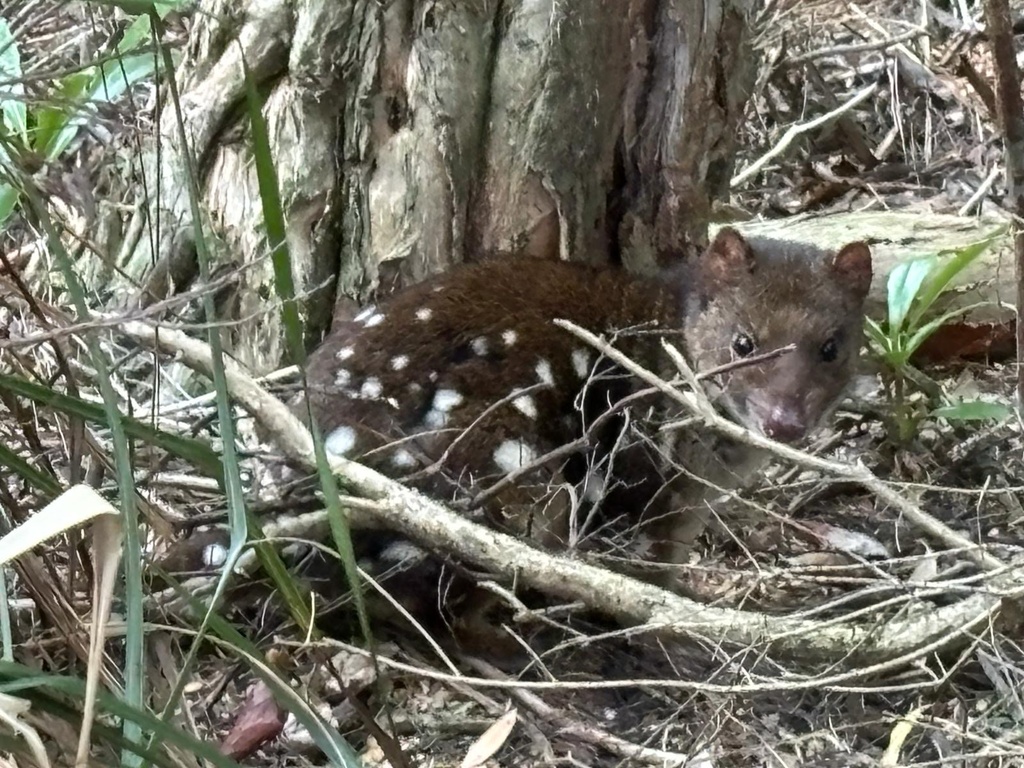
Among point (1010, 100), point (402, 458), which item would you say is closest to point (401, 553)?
point (402, 458)

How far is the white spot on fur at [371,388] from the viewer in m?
2.56

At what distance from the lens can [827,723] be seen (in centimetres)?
203

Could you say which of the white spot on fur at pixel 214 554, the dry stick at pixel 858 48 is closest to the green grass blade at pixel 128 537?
the white spot on fur at pixel 214 554

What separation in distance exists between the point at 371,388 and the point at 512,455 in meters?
0.37

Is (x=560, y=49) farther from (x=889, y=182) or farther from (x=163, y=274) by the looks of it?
(x=889, y=182)

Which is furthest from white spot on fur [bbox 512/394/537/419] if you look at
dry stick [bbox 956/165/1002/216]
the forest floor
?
dry stick [bbox 956/165/1002/216]

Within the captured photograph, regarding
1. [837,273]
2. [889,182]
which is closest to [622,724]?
[837,273]

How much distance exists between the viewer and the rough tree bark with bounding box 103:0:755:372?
9.81 ft

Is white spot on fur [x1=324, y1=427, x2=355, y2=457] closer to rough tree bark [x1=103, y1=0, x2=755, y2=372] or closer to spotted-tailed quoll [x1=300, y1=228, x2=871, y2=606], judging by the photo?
spotted-tailed quoll [x1=300, y1=228, x2=871, y2=606]

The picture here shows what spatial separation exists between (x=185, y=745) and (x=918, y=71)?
512cm

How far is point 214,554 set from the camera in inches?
82.8

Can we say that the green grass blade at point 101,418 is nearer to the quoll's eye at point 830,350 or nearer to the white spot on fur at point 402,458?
the white spot on fur at point 402,458

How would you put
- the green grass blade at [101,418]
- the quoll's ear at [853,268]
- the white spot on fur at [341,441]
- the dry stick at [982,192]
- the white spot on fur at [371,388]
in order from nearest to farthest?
the green grass blade at [101,418], the white spot on fur at [341,441], the white spot on fur at [371,388], the quoll's ear at [853,268], the dry stick at [982,192]

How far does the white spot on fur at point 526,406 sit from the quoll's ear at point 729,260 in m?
0.79
